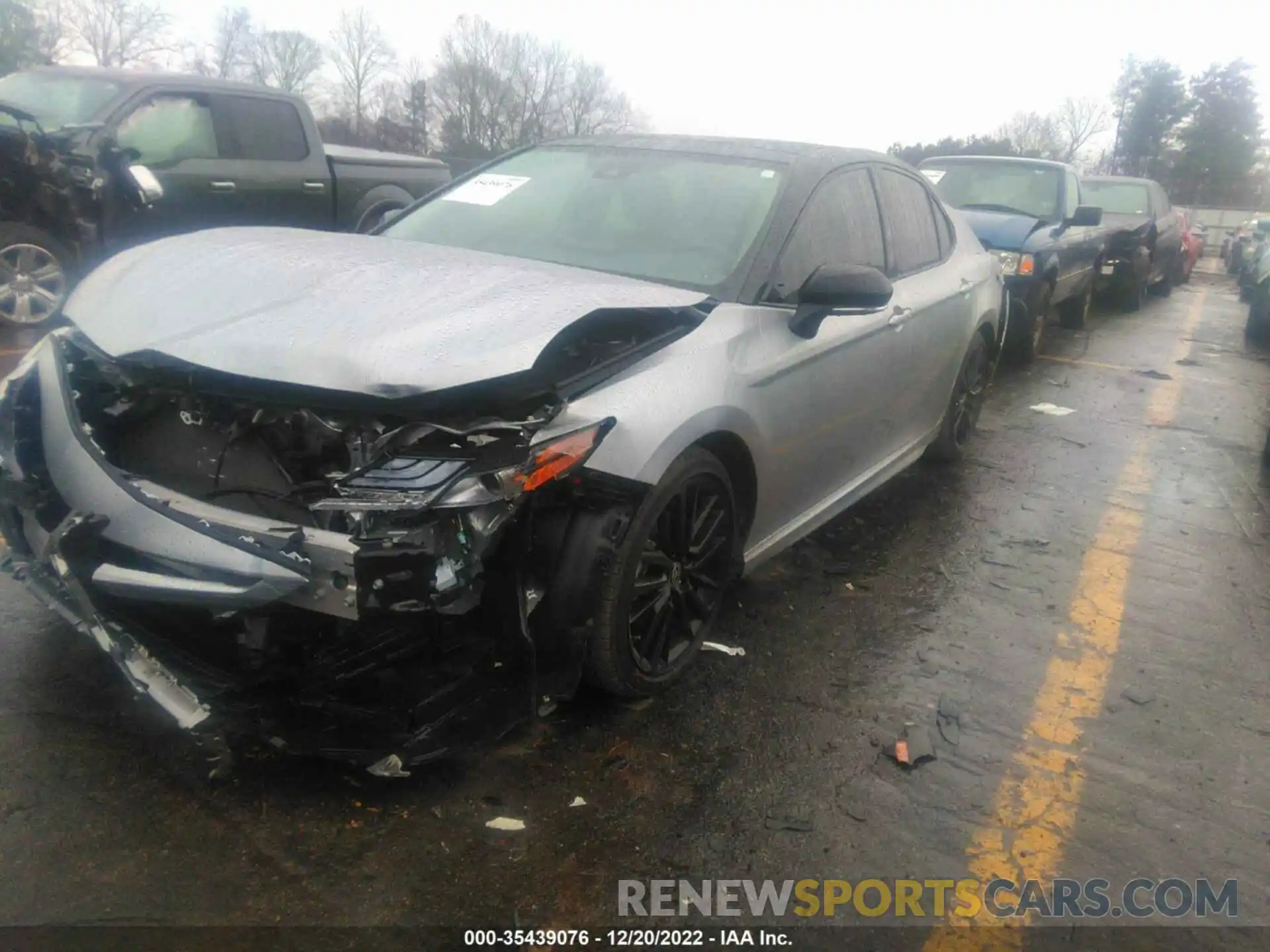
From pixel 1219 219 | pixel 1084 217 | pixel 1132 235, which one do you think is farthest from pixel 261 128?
pixel 1219 219

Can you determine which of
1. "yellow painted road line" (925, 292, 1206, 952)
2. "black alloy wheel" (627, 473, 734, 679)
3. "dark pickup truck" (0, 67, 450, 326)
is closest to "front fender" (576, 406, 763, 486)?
"black alloy wheel" (627, 473, 734, 679)

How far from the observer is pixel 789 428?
137 inches

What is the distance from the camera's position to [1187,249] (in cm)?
1859

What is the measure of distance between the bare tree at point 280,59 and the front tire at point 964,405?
69065mm

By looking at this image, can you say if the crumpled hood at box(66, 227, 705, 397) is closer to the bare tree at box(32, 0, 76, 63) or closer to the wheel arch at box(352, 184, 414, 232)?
the wheel arch at box(352, 184, 414, 232)

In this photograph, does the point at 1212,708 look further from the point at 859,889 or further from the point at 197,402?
the point at 197,402

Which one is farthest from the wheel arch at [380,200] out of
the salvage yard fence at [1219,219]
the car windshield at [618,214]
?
the salvage yard fence at [1219,219]

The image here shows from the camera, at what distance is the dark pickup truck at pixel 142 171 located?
710 centimetres

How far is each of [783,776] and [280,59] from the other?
245ft

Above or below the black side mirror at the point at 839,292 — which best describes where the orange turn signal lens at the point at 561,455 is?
below

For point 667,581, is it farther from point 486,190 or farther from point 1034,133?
point 1034,133

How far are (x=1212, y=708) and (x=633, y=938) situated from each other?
7.44ft

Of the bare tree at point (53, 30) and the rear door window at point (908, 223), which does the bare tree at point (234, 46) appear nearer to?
the bare tree at point (53, 30)

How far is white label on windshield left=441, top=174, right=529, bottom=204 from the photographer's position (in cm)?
413
